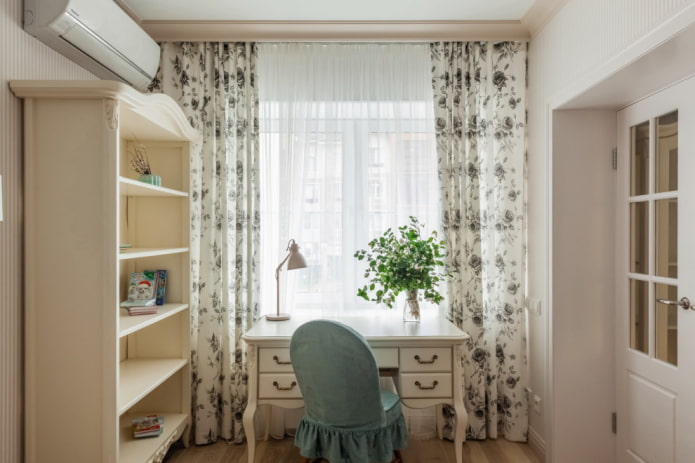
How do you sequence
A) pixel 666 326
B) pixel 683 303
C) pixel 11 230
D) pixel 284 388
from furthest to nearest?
pixel 284 388
pixel 666 326
pixel 683 303
pixel 11 230

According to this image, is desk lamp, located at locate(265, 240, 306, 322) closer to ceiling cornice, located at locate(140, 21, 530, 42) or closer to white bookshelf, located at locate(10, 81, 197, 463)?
white bookshelf, located at locate(10, 81, 197, 463)

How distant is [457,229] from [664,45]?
1453 mm

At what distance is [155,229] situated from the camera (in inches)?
106

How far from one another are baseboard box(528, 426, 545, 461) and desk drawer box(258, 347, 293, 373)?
1593 millimetres

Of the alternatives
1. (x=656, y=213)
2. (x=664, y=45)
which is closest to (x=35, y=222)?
(x=664, y=45)

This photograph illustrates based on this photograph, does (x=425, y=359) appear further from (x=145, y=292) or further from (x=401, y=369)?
(x=145, y=292)

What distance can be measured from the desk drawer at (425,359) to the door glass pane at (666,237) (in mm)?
1103

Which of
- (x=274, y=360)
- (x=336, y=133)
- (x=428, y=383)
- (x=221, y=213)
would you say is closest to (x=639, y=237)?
(x=428, y=383)

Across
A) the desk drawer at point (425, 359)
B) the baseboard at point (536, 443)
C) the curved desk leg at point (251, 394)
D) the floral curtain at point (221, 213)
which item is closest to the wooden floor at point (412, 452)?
the baseboard at point (536, 443)

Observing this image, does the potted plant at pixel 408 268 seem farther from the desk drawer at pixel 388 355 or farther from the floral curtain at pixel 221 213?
the floral curtain at pixel 221 213

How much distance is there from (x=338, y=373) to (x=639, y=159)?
187cm

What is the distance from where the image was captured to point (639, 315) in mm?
2213

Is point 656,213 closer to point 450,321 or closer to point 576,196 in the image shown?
point 576,196

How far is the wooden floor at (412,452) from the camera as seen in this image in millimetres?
2566
